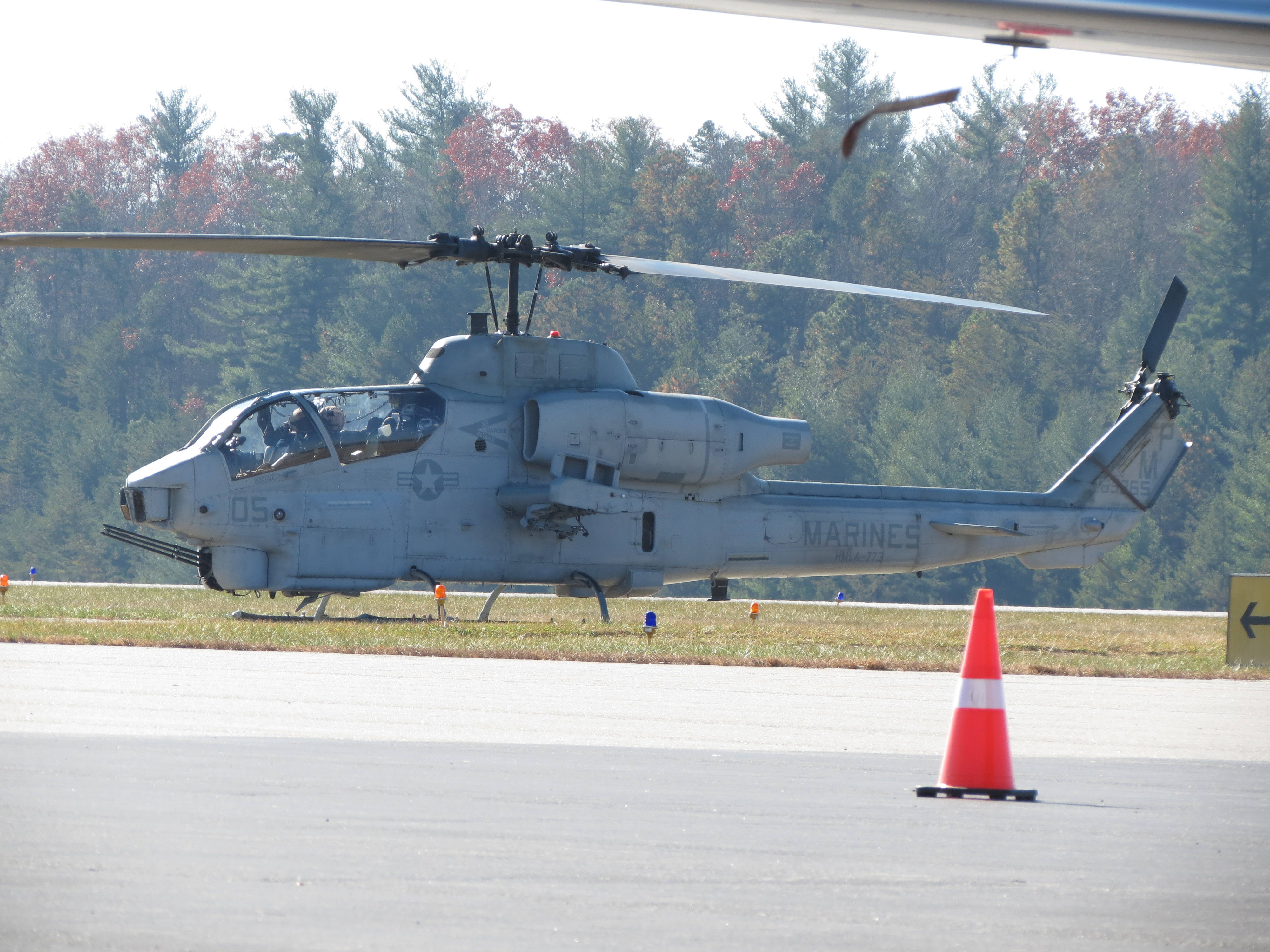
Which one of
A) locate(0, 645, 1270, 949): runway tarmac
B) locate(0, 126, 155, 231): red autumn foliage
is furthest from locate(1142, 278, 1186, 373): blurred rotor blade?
locate(0, 126, 155, 231): red autumn foliage

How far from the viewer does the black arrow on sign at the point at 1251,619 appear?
14031 mm

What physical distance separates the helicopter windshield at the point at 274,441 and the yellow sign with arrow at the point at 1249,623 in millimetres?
8666

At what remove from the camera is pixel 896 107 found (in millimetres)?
3350

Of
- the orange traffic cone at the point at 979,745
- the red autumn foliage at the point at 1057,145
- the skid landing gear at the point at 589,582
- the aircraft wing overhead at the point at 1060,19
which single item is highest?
the red autumn foliage at the point at 1057,145

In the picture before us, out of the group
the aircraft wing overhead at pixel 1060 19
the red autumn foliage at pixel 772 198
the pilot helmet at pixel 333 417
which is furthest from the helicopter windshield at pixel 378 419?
the red autumn foliage at pixel 772 198

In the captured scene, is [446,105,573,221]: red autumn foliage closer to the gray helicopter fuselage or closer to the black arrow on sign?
the gray helicopter fuselage

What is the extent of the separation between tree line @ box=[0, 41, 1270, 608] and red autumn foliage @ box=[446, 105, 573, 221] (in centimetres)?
13

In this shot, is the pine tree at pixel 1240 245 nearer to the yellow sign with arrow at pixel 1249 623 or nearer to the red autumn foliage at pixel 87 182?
the red autumn foliage at pixel 87 182

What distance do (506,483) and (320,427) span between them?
205cm

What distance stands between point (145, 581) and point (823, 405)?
27.4 m

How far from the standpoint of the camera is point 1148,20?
359cm

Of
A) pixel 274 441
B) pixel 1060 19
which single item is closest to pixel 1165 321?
pixel 274 441

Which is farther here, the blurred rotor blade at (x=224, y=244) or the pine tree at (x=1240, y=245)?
the pine tree at (x=1240, y=245)

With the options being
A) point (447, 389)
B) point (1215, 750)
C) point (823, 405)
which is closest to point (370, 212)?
point (823, 405)
